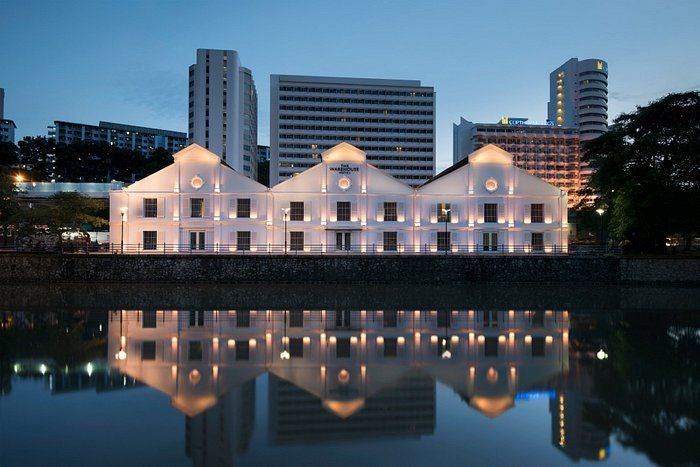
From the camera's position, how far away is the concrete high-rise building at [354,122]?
11825 centimetres

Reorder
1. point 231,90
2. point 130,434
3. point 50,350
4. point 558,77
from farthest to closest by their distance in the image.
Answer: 1. point 558,77
2. point 231,90
3. point 50,350
4. point 130,434

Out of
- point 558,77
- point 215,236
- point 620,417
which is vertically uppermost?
point 558,77

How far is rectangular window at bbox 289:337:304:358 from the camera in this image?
14512 mm

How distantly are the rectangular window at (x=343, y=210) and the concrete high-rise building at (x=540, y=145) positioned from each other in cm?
9755

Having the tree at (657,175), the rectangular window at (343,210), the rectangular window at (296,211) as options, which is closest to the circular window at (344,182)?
the rectangular window at (343,210)

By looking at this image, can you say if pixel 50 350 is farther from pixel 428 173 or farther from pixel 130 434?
pixel 428 173

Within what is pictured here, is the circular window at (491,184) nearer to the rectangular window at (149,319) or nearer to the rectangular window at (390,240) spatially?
the rectangular window at (390,240)

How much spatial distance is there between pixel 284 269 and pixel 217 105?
79684mm

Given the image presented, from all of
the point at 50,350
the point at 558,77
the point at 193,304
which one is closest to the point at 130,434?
the point at 50,350

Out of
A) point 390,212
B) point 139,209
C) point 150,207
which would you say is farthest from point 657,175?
point 139,209

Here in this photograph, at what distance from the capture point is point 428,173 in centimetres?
12325

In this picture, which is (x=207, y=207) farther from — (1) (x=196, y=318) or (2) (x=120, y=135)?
(2) (x=120, y=135)

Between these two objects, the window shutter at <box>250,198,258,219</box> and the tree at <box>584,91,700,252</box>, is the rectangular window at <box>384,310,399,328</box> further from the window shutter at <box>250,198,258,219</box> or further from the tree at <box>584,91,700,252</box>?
the tree at <box>584,91,700,252</box>

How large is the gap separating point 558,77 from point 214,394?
543 ft
